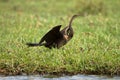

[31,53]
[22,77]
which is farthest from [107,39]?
[22,77]

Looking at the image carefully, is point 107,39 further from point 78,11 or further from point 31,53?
point 78,11

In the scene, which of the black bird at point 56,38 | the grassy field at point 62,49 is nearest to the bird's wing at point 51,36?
the black bird at point 56,38

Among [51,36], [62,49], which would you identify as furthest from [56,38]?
[62,49]

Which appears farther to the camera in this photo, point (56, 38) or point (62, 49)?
point (56, 38)

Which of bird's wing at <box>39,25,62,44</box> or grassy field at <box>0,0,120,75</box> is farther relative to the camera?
bird's wing at <box>39,25,62,44</box>

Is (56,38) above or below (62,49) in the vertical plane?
above

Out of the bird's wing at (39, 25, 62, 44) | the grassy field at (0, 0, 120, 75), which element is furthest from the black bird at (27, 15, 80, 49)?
the grassy field at (0, 0, 120, 75)

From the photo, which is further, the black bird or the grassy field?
Result: the black bird

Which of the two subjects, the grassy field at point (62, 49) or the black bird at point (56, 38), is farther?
the black bird at point (56, 38)

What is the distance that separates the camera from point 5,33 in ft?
36.5

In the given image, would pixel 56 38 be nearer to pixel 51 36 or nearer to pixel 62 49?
pixel 51 36

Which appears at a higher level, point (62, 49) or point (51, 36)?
point (51, 36)

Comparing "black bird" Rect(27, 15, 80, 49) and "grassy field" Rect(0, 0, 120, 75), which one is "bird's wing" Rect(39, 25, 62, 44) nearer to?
"black bird" Rect(27, 15, 80, 49)

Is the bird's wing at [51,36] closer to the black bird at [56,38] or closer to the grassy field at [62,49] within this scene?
the black bird at [56,38]
